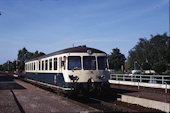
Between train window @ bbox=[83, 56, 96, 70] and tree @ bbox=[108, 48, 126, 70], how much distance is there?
82290mm

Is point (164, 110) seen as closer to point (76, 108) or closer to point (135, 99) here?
point (135, 99)

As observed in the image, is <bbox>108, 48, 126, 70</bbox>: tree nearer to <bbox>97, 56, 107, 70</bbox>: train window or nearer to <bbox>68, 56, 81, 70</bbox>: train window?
<bbox>97, 56, 107, 70</bbox>: train window

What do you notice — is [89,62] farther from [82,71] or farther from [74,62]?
[74,62]

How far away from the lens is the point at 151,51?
245ft

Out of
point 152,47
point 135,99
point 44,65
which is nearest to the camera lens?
point 135,99

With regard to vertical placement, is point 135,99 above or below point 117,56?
below

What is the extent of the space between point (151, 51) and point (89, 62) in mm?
64575

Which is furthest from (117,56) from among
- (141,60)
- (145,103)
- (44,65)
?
(145,103)

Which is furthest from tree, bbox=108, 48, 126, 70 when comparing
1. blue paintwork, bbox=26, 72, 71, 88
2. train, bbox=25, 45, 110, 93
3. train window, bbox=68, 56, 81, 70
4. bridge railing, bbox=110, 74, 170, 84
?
train window, bbox=68, 56, 81, 70

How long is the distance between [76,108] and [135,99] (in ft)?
11.3

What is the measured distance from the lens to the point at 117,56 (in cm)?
9712

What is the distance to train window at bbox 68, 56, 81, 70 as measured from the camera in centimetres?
1333

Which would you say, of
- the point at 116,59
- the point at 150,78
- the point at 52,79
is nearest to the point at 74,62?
the point at 52,79

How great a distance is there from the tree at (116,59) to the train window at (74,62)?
82.7 metres
